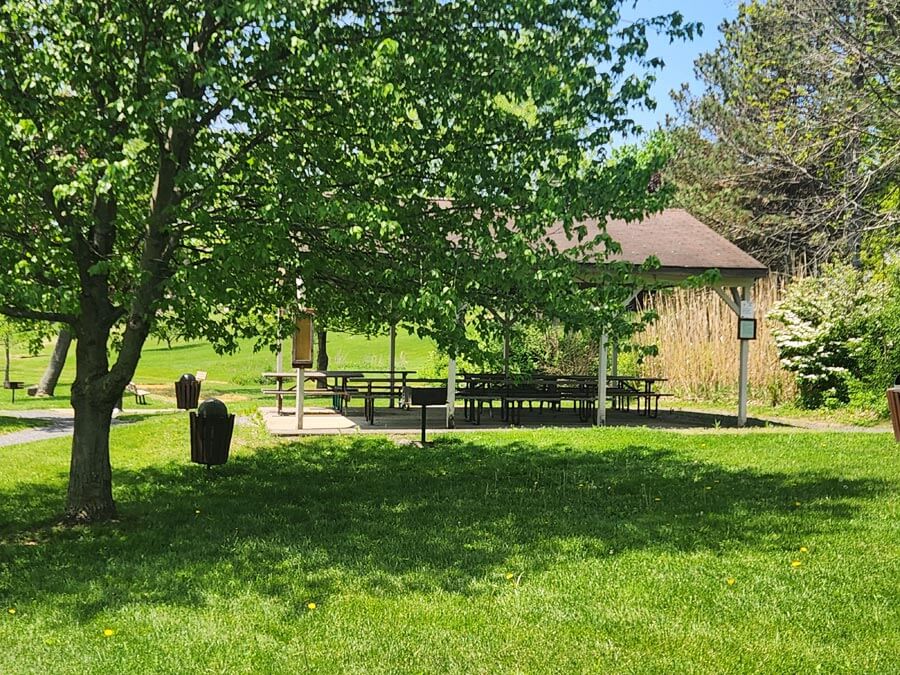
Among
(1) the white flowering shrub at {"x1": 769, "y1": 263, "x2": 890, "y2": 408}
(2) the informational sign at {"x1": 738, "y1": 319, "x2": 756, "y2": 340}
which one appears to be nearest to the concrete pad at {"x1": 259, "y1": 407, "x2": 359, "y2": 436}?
(2) the informational sign at {"x1": 738, "y1": 319, "x2": 756, "y2": 340}

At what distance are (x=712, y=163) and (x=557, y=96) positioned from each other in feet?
74.6

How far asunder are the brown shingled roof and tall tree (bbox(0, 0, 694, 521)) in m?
6.82

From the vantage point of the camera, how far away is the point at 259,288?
788cm

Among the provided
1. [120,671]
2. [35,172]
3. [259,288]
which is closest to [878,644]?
[120,671]

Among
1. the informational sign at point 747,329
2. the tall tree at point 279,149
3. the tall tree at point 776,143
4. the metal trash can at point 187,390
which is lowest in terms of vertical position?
the metal trash can at point 187,390

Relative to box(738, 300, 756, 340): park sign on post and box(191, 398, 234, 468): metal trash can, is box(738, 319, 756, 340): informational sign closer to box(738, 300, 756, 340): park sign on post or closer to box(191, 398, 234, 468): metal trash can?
box(738, 300, 756, 340): park sign on post

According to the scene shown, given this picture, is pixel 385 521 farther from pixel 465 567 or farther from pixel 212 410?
pixel 212 410

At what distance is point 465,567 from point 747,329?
400 inches

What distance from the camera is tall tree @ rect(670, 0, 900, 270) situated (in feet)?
66.2

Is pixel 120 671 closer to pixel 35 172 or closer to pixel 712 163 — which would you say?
pixel 35 172

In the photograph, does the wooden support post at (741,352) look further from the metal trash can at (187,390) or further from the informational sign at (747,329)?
the metal trash can at (187,390)

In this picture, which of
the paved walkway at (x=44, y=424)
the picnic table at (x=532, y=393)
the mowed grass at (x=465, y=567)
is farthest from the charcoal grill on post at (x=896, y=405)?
the paved walkway at (x=44, y=424)

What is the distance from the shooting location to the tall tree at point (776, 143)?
66.2 feet

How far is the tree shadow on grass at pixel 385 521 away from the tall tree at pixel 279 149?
1.20 m
